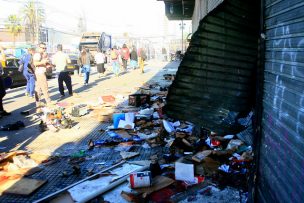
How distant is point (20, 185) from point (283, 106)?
3.53 metres

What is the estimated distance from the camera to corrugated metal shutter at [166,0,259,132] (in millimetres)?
2998

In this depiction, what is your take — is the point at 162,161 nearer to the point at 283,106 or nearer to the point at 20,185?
the point at 20,185

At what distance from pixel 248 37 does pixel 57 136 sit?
4.87 m

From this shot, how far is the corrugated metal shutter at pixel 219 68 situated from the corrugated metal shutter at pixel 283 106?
32 cm

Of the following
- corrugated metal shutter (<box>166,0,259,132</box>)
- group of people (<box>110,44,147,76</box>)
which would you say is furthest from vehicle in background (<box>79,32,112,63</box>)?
corrugated metal shutter (<box>166,0,259,132</box>)

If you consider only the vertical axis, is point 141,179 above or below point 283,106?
below

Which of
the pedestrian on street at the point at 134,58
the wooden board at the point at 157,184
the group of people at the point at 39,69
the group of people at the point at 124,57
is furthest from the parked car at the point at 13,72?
the wooden board at the point at 157,184

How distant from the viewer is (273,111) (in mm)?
2596

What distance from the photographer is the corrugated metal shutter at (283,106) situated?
2.07 m

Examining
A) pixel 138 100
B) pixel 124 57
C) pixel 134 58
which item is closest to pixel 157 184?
pixel 138 100

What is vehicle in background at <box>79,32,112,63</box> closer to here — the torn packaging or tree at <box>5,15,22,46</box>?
tree at <box>5,15,22,46</box>

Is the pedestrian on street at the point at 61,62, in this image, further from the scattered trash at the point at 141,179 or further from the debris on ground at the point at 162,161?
the scattered trash at the point at 141,179

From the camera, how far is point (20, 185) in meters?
4.31

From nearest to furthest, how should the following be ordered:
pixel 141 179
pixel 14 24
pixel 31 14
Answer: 1. pixel 141 179
2. pixel 31 14
3. pixel 14 24
